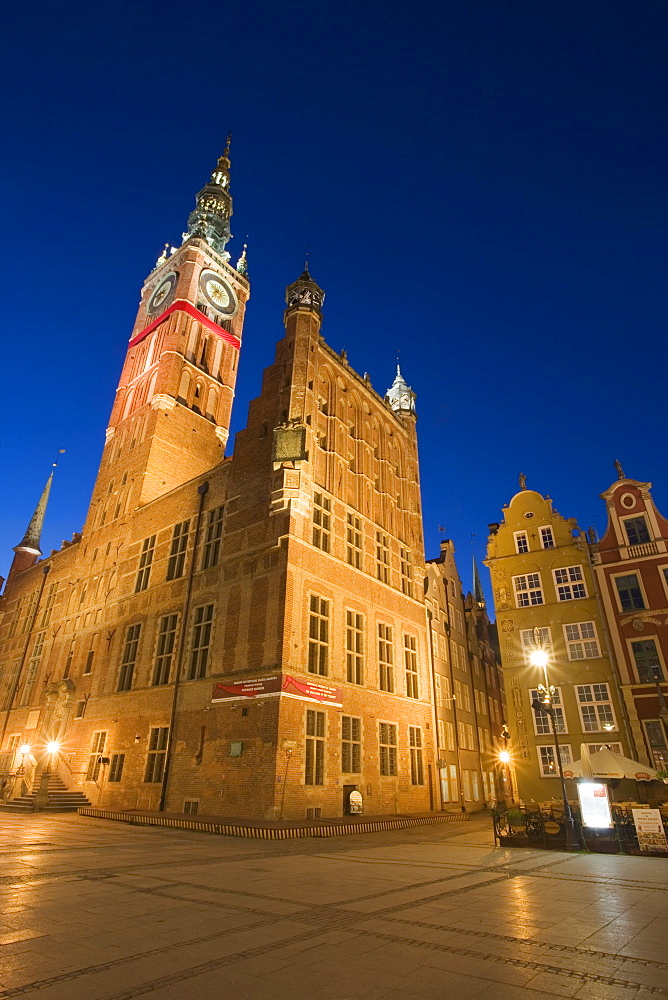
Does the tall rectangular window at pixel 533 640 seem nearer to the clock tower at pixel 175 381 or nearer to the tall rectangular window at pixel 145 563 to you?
the tall rectangular window at pixel 145 563

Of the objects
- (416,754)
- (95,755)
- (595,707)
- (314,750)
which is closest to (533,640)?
Result: (595,707)

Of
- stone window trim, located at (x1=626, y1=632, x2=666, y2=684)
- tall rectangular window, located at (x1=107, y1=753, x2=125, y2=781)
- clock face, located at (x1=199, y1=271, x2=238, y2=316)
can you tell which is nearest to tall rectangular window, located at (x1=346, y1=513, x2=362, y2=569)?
stone window trim, located at (x1=626, y1=632, x2=666, y2=684)

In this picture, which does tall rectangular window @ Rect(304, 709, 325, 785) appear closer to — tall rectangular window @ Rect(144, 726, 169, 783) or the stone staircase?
tall rectangular window @ Rect(144, 726, 169, 783)

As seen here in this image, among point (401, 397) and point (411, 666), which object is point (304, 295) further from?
point (411, 666)

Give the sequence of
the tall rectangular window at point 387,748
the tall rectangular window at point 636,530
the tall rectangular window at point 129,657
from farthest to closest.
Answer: the tall rectangular window at point 636,530, the tall rectangular window at point 129,657, the tall rectangular window at point 387,748

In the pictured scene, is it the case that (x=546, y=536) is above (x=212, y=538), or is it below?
above

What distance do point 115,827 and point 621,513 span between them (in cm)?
2866

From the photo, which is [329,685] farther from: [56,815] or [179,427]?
[179,427]

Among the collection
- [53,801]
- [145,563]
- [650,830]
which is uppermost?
[145,563]

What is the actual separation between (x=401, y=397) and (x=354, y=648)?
21.1 meters

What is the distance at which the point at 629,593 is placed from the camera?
28812 millimetres

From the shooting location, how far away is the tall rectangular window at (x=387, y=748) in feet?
84.7

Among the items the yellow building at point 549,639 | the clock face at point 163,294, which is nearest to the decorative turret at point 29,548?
the clock face at point 163,294

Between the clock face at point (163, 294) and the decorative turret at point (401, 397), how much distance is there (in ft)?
79.8
